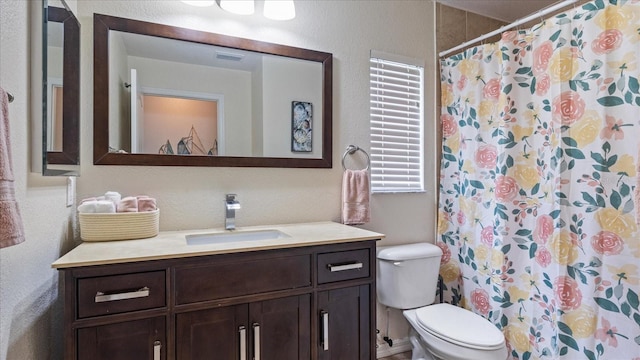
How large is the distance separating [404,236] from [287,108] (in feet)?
3.91

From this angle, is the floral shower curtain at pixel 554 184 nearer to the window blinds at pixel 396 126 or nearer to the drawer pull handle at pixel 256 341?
the window blinds at pixel 396 126

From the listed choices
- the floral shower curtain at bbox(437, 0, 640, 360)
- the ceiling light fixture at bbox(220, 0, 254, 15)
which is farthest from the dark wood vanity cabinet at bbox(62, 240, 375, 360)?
the ceiling light fixture at bbox(220, 0, 254, 15)

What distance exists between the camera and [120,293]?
1.14m

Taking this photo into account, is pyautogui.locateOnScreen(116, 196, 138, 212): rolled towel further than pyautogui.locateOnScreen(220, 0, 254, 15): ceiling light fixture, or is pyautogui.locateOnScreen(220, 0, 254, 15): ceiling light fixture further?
pyautogui.locateOnScreen(220, 0, 254, 15): ceiling light fixture

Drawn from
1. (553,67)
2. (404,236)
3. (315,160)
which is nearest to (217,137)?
(315,160)

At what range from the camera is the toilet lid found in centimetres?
156

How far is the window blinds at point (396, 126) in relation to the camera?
218 centimetres

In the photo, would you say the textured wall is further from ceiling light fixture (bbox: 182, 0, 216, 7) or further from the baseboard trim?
the baseboard trim

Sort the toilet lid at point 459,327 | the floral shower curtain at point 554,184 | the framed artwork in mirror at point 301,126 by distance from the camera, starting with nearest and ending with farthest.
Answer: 1. the floral shower curtain at point 554,184
2. the toilet lid at point 459,327
3. the framed artwork in mirror at point 301,126

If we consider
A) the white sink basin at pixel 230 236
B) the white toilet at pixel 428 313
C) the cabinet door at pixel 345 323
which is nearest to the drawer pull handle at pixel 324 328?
the cabinet door at pixel 345 323

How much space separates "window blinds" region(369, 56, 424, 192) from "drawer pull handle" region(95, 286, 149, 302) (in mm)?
1459

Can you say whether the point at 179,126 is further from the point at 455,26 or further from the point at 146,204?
the point at 455,26

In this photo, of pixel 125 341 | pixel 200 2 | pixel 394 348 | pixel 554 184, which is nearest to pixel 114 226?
Result: pixel 125 341

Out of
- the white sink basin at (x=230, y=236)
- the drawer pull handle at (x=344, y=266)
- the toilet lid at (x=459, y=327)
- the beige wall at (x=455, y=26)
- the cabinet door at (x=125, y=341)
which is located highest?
the beige wall at (x=455, y=26)
